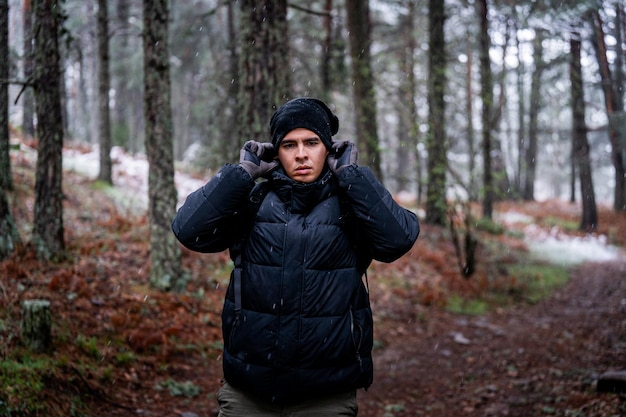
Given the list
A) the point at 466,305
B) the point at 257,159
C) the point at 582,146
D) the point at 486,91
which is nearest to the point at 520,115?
the point at 582,146

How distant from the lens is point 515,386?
20.9 ft

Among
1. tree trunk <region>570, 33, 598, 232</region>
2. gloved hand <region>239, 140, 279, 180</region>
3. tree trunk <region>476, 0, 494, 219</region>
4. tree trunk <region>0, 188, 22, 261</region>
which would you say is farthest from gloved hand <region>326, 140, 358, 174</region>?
tree trunk <region>570, 33, 598, 232</region>

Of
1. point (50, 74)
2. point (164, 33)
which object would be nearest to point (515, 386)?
point (164, 33)

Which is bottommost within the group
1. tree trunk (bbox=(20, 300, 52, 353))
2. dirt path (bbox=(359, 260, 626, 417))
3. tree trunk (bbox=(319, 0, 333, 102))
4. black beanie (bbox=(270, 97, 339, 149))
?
dirt path (bbox=(359, 260, 626, 417))

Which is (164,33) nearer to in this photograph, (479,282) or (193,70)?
(479,282)

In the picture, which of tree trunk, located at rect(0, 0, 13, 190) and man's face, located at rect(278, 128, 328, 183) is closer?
man's face, located at rect(278, 128, 328, 183)

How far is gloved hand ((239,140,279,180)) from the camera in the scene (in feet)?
9.71

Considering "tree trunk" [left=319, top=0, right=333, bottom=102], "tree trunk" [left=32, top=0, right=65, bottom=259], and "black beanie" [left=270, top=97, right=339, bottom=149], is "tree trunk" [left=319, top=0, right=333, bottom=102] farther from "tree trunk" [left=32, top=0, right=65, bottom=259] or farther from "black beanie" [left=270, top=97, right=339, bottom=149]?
"black beanie" [left=270, top=97, right=339, bottom=149]

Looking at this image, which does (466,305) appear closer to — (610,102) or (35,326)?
(35,326)

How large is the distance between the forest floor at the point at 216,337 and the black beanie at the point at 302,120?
313cm

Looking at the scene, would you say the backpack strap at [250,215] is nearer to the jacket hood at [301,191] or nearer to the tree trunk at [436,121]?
the jacket hood at [301,191]

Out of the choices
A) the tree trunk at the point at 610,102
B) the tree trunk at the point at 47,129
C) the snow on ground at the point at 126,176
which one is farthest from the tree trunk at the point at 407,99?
the tree trunk at the point at 47,129

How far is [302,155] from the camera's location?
2.99 metres

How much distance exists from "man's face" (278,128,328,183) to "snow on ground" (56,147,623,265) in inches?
432
